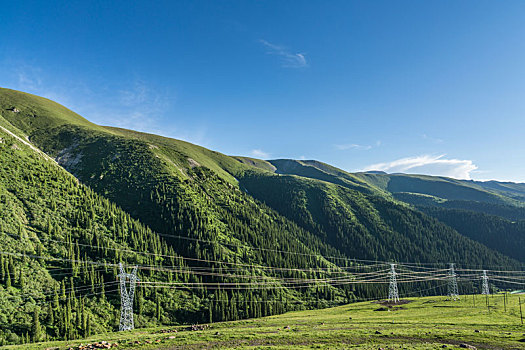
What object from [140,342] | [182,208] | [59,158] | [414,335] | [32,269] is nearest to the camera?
[140,342]

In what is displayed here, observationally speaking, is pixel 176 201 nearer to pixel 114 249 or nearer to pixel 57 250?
pixel 114 249

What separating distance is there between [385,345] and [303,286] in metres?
90.8

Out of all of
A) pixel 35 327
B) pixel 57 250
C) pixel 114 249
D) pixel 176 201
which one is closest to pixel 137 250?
pixel 114 249

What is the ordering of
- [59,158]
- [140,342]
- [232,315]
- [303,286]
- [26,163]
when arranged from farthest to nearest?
[59,158], [303,286], [26,163], [232,315], [140,342]

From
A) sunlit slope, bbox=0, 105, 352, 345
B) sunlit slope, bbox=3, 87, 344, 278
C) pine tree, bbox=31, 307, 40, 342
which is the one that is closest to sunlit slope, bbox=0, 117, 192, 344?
sunlit slope, bbox=0, 105, 352, 345

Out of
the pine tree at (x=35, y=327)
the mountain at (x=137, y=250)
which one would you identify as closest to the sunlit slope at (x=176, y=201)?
the mountain at (x=137, y=250)

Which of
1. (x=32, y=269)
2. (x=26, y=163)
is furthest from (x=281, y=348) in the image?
(x=26, y=163)

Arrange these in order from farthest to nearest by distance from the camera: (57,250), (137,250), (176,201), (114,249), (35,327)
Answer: (176,201) < (137,250) < (114,249) < (57,250) < (35,327)

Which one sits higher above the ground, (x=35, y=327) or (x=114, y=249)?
(x=114, y=249)

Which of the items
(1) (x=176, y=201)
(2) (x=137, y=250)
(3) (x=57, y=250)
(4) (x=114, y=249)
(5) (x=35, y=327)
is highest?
(1) (x=176, y=201)

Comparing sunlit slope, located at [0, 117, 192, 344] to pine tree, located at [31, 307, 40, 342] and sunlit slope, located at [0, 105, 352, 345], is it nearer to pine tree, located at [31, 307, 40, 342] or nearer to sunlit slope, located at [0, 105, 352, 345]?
sunlit slope, located at [0, 105, 352, 345]

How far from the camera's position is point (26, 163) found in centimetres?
11169

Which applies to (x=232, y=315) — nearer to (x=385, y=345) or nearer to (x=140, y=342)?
(x=140, y=342)

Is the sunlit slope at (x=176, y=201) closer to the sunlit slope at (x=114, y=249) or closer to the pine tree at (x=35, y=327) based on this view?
the sunlit slope at (x=114, y=249)
